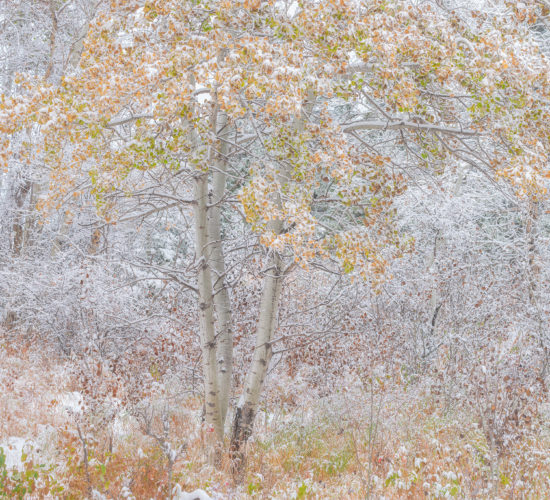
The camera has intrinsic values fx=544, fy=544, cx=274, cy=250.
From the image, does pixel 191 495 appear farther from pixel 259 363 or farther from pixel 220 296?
pixel 220 296

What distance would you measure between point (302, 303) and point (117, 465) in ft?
16.6

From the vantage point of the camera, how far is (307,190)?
462cm

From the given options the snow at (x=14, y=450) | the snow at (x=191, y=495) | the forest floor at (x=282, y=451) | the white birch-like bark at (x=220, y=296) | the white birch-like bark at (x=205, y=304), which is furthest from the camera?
the white birch-like bark at (x=220, y=296)

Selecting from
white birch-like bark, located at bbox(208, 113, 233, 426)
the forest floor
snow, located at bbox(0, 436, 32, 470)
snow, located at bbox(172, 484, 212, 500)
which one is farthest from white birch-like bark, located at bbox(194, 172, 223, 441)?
snow, located at bbox(0, 436, 32, 470)

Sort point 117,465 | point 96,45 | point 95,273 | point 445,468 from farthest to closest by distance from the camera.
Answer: point 95,273
point 445,468
point 117,465
point 96,45

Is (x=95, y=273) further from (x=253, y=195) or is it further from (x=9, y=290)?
(x=253, y=195)

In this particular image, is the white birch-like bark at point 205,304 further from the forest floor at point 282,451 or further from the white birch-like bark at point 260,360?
the forest floor at point 282,451

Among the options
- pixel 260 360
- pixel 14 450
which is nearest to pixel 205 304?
pixel 260 360

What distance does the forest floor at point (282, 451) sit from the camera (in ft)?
15.2

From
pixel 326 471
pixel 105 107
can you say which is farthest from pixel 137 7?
pixel 326 471

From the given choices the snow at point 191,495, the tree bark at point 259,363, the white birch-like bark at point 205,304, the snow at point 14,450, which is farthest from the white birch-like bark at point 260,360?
the snow at point 14,450

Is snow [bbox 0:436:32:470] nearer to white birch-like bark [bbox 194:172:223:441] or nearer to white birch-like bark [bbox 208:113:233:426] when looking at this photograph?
white birch-like bark [bbox 194:172:223:441]

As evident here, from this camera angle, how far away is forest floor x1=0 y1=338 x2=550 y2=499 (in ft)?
15.2

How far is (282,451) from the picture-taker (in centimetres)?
609
